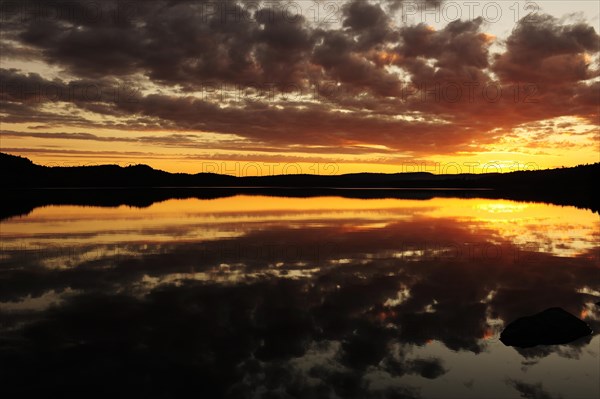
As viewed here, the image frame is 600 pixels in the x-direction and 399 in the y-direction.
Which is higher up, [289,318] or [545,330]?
[545,330]

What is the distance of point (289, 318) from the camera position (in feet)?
47.1

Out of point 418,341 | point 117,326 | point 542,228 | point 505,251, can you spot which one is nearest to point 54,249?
point 117,326

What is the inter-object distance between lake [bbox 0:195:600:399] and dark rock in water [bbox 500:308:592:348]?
302 mm

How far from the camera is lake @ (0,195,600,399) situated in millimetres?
10117

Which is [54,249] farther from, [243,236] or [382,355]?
[382,355]

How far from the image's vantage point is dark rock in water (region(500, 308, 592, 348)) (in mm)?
12516

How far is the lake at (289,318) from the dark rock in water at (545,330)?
30 centimetres

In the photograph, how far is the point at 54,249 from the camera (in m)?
26.7

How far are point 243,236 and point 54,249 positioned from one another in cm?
1208

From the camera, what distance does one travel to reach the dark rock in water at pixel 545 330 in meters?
12.5

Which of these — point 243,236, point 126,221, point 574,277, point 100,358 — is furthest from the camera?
point 126,221

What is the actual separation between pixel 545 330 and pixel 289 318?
291 inches

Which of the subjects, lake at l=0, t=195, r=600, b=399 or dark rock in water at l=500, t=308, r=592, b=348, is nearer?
lake at l=0, t=195, r=600, b=399

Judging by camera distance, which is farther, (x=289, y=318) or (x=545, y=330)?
(x=289, y=318)
